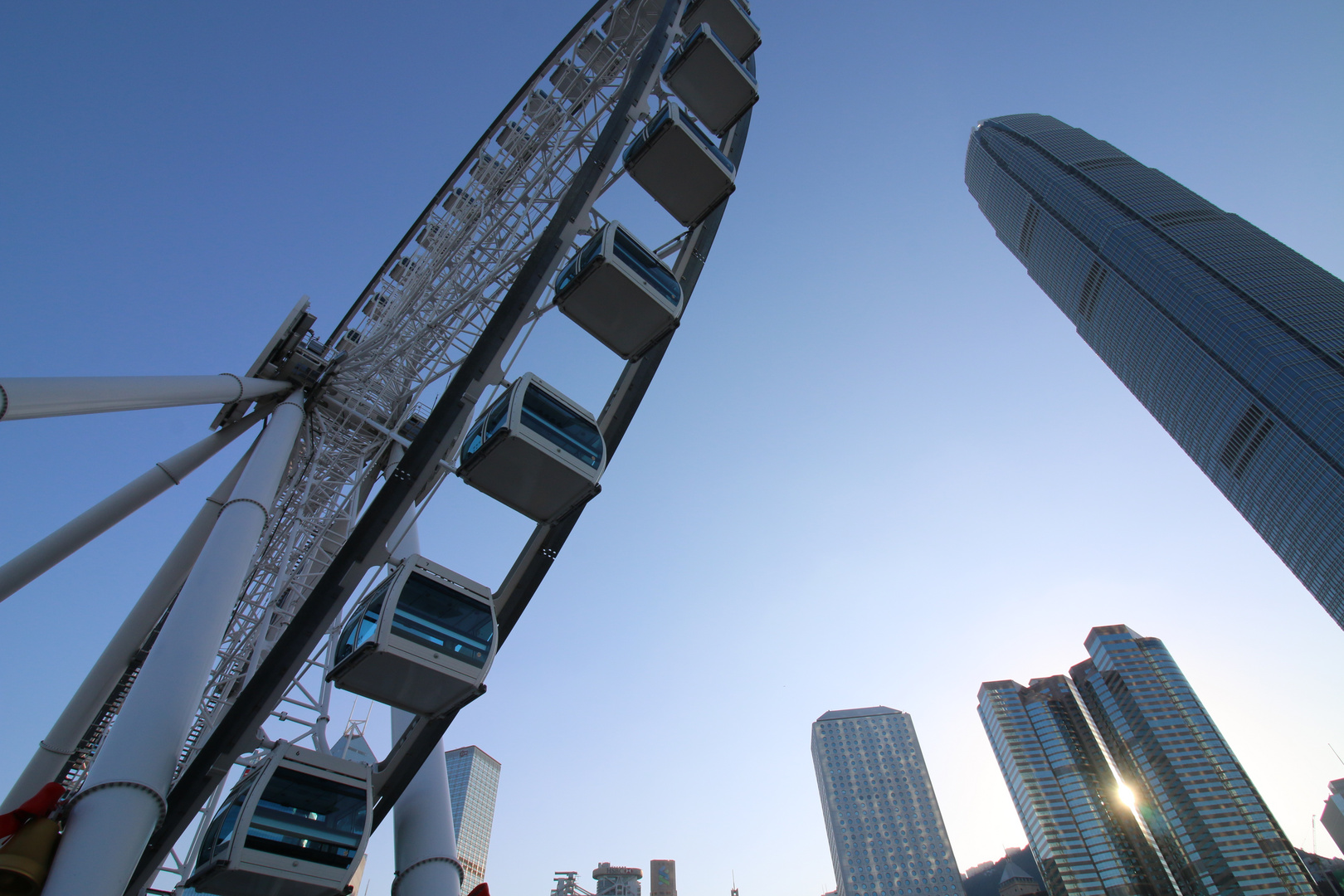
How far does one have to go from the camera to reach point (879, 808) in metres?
115

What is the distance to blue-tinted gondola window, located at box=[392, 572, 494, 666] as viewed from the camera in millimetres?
9055

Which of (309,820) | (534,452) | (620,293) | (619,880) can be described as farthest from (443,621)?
(619,880)

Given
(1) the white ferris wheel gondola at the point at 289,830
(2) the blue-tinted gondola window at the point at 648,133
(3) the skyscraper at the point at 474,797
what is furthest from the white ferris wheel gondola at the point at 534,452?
(3) the skyscraper at the point at 474,797

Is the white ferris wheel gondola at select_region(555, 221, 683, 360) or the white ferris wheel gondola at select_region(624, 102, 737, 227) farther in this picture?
the white ferris wheel gondola at select_region(624, 102, 737, 227)

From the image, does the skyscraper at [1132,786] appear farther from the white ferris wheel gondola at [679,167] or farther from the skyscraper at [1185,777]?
the white ferris wheel gondola at [679,167]

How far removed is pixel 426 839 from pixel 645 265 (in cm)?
868

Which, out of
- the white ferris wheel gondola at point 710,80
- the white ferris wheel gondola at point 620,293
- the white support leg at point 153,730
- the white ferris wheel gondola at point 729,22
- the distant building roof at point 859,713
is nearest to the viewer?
the white support leg at point 153,730

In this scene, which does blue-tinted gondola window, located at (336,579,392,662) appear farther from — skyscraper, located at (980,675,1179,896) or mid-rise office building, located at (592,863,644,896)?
skyscraper, located at (980,675,1179,896)

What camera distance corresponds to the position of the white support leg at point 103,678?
1262 centimetres

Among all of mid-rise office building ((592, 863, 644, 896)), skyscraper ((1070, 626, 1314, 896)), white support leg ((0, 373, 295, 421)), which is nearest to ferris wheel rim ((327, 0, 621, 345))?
white support leg ((0, 373, 295, 421))

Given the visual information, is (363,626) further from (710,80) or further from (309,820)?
(710,80)

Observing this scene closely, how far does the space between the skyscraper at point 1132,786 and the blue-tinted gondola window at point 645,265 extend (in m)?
109

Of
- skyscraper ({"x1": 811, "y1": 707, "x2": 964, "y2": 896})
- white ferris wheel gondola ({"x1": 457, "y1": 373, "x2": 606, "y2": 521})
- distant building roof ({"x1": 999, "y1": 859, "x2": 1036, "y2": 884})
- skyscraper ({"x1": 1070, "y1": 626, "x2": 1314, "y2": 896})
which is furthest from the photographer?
distant building roof ({"x1": 999, "y1": 859, "x2": 1036, "y2": 884})

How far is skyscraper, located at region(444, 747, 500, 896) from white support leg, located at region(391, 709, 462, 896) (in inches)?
5313
